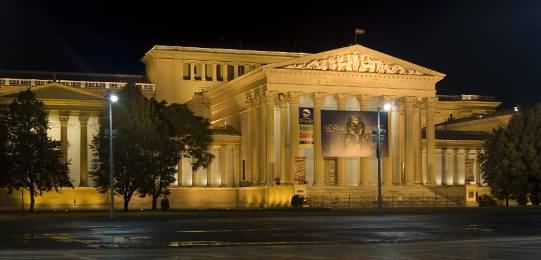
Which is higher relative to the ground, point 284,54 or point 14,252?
point 284,54

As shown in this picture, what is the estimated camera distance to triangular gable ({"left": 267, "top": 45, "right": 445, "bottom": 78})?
10019 cm

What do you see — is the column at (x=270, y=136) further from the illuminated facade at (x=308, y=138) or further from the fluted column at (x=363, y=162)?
the fluted column at (x=363, y=162)

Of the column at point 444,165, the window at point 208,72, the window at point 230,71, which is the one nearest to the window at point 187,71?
the window at point 208,72

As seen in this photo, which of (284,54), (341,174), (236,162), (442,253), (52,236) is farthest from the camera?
(284,54)

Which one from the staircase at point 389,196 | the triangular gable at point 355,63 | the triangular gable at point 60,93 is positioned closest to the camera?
the staircase at point 389,196

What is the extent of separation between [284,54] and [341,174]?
2909 cm

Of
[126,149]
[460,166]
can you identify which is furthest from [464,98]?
[126,149]

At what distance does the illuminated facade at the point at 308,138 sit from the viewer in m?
98.8

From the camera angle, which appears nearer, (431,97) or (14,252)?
(14,252)

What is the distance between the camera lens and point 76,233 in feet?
138

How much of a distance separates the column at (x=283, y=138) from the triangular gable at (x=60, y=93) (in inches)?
840

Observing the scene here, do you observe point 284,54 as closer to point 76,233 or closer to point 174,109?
point 174,109

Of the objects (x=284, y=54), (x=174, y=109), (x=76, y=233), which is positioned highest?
(x=284, y=54)

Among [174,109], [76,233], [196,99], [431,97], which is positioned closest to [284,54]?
[196,99]
